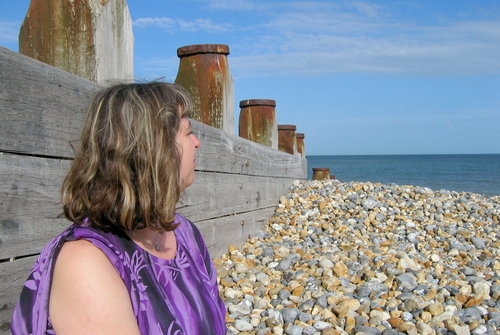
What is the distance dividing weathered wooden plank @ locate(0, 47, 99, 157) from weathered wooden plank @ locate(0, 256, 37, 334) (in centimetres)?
44

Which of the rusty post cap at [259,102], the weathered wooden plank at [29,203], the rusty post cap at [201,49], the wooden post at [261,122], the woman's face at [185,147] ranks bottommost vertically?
the weathered wooden plank at [29,203]

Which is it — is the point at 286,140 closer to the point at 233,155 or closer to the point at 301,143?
the point at 301,143

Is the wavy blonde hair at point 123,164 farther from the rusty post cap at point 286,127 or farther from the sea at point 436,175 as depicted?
the sea at point 436,175

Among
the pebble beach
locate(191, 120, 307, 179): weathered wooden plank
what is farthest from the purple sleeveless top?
locate(191, 120, 307, 179): weathered wooden plank

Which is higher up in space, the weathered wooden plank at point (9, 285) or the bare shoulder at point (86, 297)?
the bare shoulder at point (86, 297)

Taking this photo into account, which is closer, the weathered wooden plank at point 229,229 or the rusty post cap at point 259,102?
the weathered wooden plank at point 229,229

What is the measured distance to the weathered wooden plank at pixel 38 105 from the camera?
6.51 ft

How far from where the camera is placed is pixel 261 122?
6520mm

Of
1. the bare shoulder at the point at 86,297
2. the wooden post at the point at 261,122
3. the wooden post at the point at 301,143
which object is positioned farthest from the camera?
the wooden post at the point at 301,143

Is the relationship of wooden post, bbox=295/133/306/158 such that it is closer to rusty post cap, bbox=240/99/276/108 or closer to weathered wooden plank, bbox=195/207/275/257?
rusty post cap, bbox=240/99/276/108

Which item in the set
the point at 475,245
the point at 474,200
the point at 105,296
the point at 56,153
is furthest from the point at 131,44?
the point at 474,200

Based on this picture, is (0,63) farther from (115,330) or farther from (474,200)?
(474,200)

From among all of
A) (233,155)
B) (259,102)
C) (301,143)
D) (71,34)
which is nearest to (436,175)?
(301,143)

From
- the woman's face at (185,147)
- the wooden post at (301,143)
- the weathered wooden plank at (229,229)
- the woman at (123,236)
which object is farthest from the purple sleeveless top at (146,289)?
the wooden post at (301,143)
